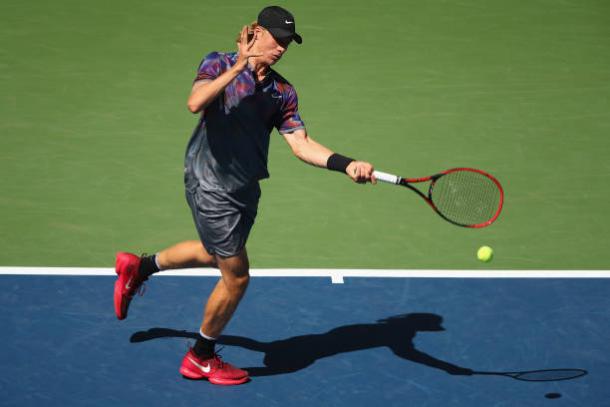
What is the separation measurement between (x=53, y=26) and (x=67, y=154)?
3065 millimetres

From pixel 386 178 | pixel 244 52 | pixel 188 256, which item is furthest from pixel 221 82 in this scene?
pixel 188 256

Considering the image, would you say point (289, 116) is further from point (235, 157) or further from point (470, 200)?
point (470, 200)

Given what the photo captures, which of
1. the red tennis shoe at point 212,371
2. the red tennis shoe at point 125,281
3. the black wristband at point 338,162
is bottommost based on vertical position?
the red tennis shoe at point 212,371

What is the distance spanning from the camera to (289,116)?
6.71 m

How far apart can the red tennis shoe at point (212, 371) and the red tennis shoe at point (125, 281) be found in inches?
29.9

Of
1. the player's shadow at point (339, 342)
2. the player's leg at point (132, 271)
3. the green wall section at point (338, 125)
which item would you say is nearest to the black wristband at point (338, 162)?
the player's leg at point (132, 271)

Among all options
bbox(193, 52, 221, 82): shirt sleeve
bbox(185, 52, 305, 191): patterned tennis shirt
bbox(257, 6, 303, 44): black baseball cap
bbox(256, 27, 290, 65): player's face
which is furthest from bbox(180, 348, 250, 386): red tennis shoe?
bbox(257, 6, 303, 44): black baseball cap

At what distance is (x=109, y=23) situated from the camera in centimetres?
1259

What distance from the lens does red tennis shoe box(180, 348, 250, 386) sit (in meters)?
6.71

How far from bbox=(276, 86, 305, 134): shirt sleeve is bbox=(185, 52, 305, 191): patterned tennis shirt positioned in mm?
130

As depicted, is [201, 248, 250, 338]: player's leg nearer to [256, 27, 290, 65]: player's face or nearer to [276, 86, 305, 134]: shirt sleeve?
[276, 86, 305, 134]: shirt sleeve

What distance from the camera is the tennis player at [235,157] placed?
634 cm

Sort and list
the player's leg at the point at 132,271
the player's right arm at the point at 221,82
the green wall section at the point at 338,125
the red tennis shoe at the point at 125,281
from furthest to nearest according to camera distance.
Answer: the green wall section at the point at 338,125 < the red tennis shoe at the point at 125,281 < the player's leg at the point at 132,271 < the player's right arm at the point at 221,82

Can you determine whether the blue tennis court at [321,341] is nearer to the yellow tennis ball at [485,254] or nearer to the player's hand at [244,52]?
the yellow tennis ball at [485,254]
